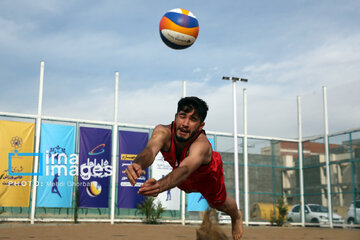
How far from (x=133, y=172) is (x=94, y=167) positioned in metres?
15.7

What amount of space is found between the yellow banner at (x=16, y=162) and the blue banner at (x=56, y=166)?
53 cm

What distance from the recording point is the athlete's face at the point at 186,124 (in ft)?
Result: 15.6

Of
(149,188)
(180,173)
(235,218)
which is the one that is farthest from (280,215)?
(149,188)

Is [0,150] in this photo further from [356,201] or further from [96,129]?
[356,201]

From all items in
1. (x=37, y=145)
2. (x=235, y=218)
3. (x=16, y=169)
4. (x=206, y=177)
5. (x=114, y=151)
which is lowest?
(x=235, y=218)

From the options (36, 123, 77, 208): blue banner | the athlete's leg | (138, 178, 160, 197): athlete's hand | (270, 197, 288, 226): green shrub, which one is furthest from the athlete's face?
(270, 197, 288, 226): green shrub

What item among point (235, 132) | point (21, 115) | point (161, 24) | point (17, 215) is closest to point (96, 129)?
point (21, 115)

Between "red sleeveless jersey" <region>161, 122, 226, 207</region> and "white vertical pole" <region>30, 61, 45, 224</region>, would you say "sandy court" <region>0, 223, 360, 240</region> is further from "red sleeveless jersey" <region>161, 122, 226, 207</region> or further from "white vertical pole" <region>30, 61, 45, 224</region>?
"red sleeveless jersey" <region>161, 122, 226, 207</region>

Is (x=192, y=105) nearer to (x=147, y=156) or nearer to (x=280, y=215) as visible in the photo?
(x=147, y=156)

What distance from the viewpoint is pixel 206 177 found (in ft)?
18.2

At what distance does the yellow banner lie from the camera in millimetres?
17328

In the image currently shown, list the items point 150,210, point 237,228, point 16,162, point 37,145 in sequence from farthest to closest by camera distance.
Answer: point 150,210, point 37,145, point 16,162, point 237,228

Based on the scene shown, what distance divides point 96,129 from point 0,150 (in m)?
4.32

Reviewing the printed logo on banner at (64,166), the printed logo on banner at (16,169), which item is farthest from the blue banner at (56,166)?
the printed logo on banner at (16,169)
